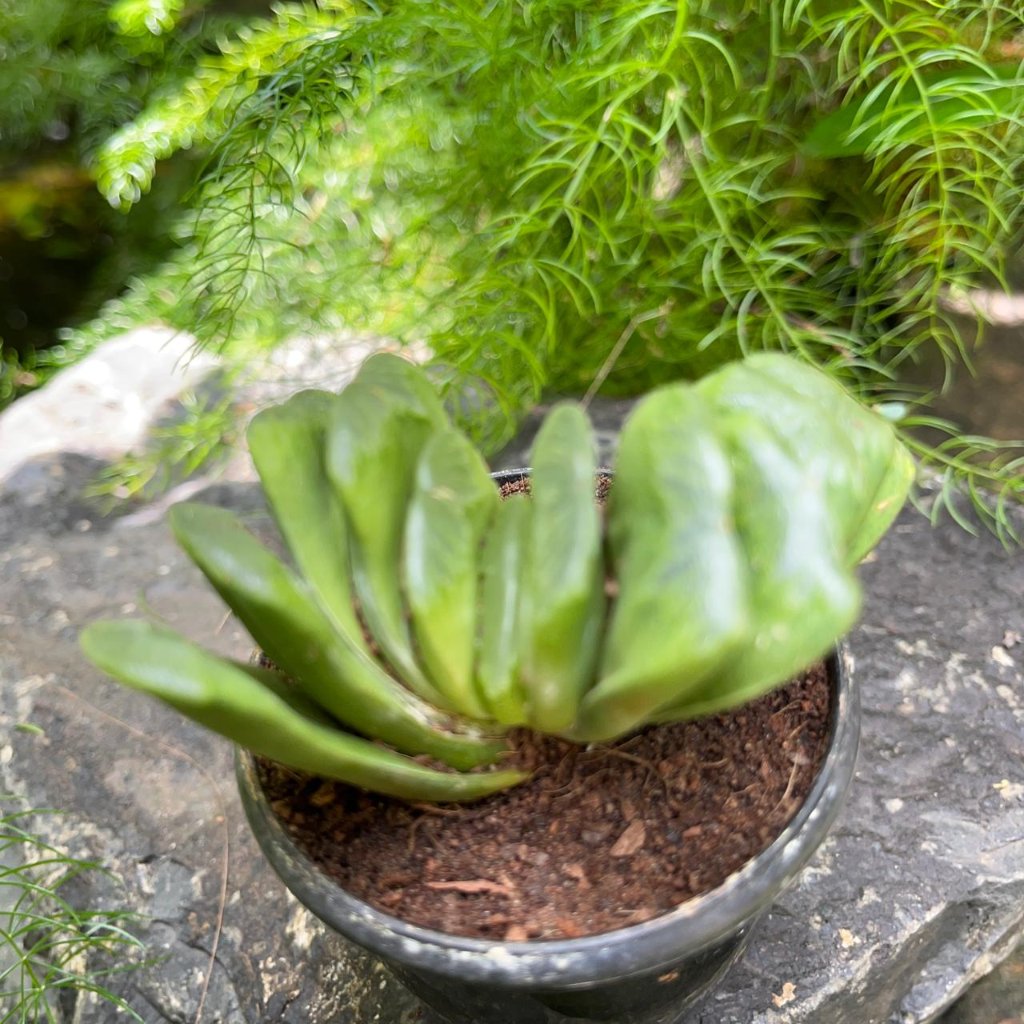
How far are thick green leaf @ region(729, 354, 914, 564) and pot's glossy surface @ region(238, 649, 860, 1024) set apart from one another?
5.4 inches

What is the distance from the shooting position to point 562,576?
0.33 meters

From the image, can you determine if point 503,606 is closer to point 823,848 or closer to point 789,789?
point 789,789

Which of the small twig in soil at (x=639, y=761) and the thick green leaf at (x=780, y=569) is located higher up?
the thick green leaf at (x=780, y=569)

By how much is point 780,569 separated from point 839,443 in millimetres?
68

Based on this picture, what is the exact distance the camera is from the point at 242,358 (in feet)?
3.88

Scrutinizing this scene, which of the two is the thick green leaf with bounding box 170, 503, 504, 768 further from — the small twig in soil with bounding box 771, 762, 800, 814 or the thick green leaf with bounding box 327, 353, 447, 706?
the small twig in soil with bounding box 771, 762, 800, 814

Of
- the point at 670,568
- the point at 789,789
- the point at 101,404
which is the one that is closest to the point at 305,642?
the point at 670,568

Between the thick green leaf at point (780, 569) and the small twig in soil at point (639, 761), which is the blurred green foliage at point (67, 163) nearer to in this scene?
the small twig in soil at point (639, 761)

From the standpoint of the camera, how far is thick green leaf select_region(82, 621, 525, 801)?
1.05 feet

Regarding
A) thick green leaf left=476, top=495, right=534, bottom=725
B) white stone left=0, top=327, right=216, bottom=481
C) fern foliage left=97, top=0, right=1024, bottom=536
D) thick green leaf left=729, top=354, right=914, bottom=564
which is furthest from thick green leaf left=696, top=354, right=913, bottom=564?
white stone left=0, top=327, right=216, bottom=481

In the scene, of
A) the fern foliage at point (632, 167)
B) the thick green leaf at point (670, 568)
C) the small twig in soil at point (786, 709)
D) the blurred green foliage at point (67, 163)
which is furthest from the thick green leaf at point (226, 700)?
the blurred green foliage at point (67, 163)

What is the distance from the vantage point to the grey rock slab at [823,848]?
68 cm

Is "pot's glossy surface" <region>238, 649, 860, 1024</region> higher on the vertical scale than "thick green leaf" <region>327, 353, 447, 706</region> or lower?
lower

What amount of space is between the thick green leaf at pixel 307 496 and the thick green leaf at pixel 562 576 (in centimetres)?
10
